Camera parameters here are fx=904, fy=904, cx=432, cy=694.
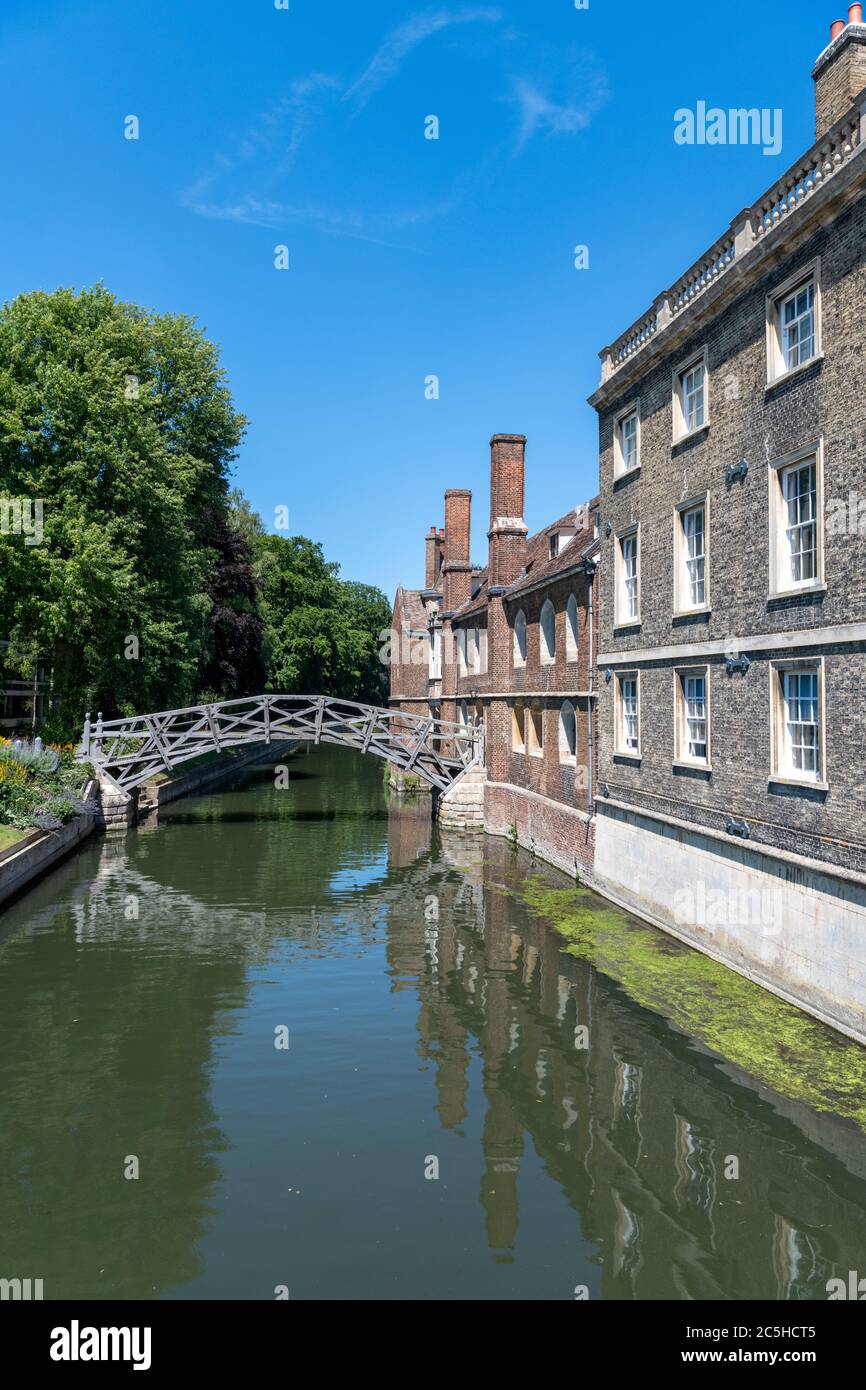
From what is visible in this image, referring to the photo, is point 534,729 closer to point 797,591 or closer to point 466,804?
point 466,804

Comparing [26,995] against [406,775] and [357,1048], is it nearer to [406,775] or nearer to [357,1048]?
[357,1048]

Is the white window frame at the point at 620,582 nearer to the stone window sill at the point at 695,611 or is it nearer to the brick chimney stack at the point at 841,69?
the stone window sill at the point at 695,611

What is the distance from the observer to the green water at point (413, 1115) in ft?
23.3

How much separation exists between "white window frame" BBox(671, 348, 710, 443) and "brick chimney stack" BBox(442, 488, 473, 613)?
21650mm

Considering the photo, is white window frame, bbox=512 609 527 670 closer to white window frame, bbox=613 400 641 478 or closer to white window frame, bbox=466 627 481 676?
white window frame, bbox=466 627 481 676

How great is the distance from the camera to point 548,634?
25406 mm

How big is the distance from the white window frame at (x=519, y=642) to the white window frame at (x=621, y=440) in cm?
855

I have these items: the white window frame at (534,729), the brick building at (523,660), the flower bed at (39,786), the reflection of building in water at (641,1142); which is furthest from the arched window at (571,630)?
the flower bed at (39,786)

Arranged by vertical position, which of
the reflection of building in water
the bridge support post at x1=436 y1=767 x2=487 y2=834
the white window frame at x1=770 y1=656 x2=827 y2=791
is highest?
the white window frame at x1=770 y1=656 x2=827 y2=791

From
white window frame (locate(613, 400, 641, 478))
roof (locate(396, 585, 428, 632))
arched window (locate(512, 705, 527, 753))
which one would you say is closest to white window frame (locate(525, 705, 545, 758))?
arched window (locate(512, 705, 527, 753))

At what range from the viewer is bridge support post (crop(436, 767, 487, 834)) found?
97.9 ft
